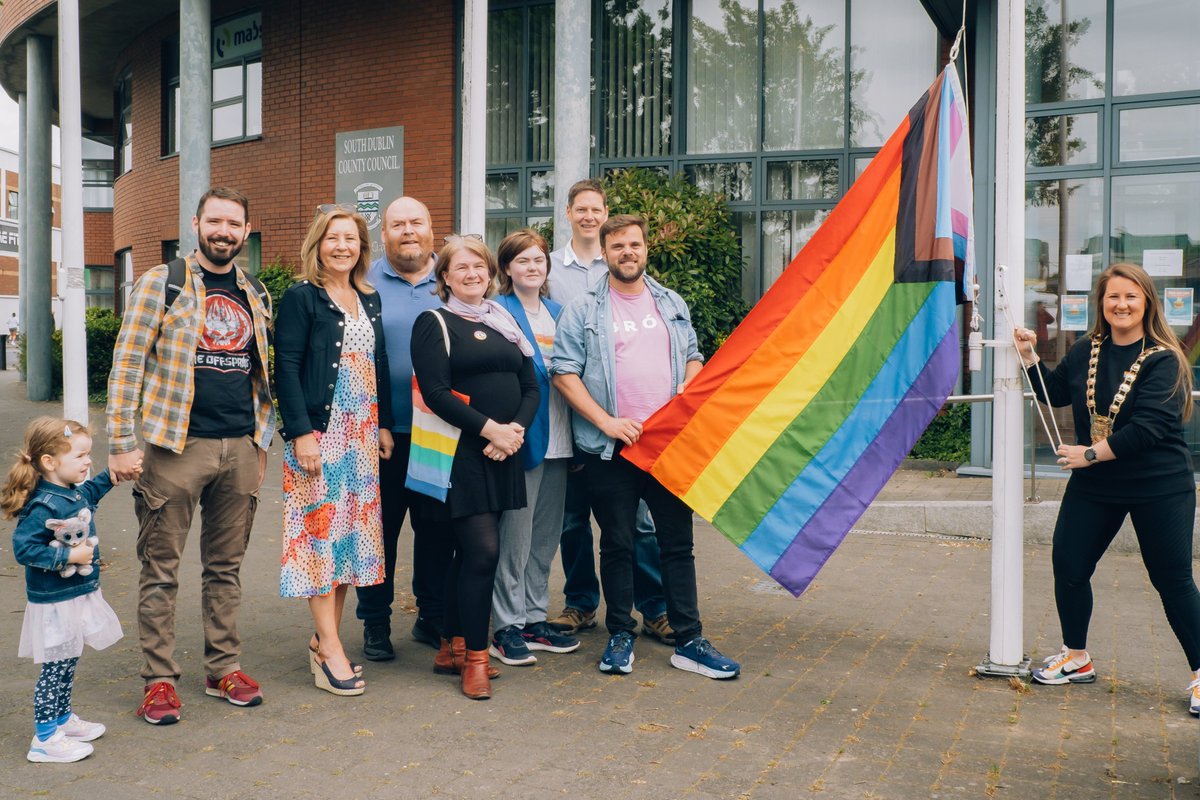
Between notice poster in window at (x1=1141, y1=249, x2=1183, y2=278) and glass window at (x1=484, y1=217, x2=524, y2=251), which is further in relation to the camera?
glass window at (x1=484, y1=217, x2=524, y2=251)

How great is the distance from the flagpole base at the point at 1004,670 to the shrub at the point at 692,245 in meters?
7.65

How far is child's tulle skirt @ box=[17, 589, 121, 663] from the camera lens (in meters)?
4.22

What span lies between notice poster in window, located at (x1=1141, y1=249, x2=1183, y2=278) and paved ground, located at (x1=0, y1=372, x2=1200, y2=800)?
4.69 meters

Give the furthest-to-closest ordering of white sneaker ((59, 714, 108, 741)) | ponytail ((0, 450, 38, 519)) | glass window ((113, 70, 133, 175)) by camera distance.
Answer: glass window ((113, 70, 133, 175)), white sneaker ((59, 714, 108, 741)), ponytail ((0, 450, 38, 519))

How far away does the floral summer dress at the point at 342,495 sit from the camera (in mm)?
5102

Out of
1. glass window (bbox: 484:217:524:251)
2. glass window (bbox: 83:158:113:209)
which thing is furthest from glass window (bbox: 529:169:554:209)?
glass window (bbox: 83:158:113:209)

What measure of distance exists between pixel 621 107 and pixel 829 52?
273 cm

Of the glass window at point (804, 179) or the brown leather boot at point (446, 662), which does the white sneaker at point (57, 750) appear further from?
the glass window at point (804, 179)

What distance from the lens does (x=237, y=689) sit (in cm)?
492

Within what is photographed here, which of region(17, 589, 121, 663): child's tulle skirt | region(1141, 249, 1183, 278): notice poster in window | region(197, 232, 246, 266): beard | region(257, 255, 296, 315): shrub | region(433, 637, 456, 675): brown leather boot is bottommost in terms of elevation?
region(433, 637, 456, 675): brown leather boot

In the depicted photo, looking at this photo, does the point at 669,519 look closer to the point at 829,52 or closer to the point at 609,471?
the point at 609,471

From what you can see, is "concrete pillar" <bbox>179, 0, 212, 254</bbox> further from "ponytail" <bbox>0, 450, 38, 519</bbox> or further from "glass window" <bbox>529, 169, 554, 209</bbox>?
"ponytail" <bbox>0, 450, 38, 519</bbox>

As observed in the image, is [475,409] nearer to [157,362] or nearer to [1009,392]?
[157,362]

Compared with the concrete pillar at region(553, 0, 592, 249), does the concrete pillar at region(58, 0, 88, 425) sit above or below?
below
